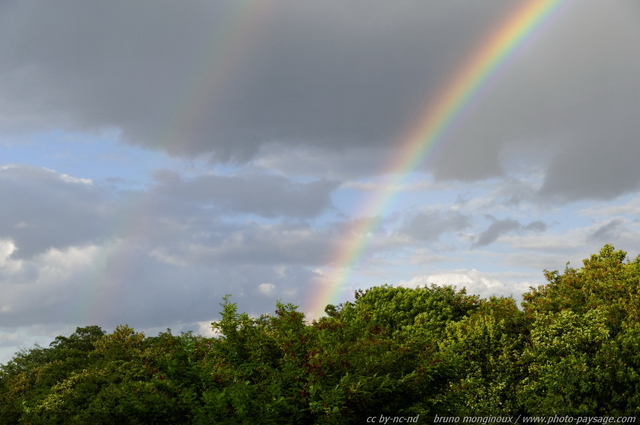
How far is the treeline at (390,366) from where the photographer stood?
1669 cm

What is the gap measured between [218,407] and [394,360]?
6.14 metres

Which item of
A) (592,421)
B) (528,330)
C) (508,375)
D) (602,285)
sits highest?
(602,285)

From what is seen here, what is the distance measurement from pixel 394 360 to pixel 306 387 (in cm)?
352

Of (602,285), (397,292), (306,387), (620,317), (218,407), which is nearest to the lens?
(218,407)

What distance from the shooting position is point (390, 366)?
1911 centimetres

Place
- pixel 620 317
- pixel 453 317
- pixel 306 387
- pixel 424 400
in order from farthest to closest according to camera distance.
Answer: pixel 453 317 < pixel 620 317 < pixel 424 400 < pixel 306 387

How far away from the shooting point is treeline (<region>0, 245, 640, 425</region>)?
16.7 metres

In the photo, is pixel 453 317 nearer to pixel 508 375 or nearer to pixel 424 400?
pixel 508 375

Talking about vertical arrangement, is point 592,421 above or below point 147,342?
below

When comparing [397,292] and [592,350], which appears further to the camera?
[397,292]

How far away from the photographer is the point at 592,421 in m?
25.8

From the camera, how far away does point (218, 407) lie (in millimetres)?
15055

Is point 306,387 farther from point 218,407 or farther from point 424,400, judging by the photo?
point 424,400

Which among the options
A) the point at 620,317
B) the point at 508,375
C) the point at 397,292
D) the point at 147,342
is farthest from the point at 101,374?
the point at 620,317
